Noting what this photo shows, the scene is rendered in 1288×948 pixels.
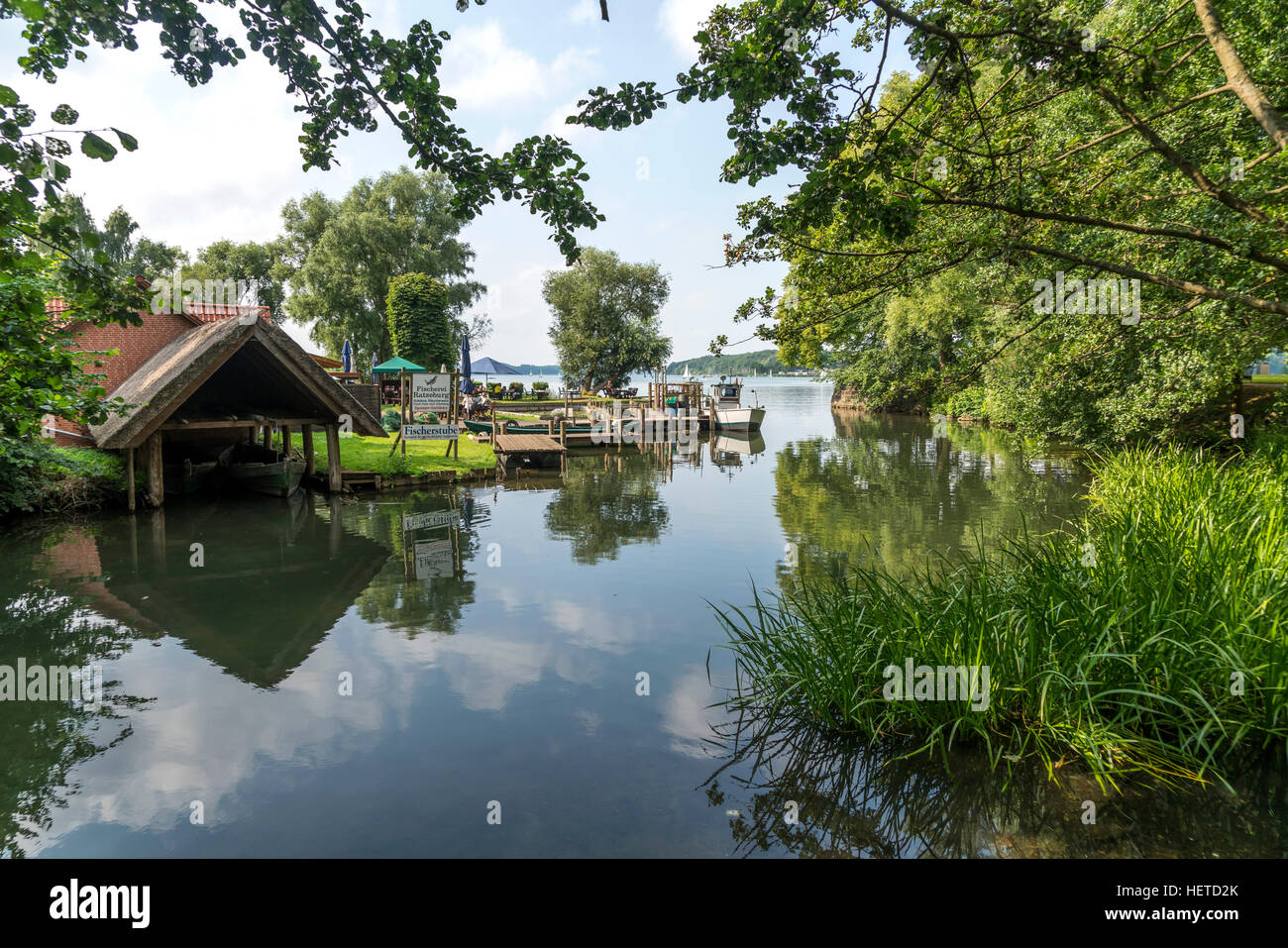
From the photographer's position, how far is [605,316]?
48844 millimetres

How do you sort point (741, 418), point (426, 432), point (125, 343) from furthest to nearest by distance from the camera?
1. point (741, 418)
2. point (426, 432)
3. point (125, 343)

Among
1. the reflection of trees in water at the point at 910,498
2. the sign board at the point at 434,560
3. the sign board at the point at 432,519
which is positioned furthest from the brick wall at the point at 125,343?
the reflection of trees in water at the point at 910,498

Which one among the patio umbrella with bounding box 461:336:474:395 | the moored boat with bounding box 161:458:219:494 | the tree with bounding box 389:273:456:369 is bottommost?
the moored boat with bounding box 161:458:219:494

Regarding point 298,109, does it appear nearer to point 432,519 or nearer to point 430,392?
point 432,519

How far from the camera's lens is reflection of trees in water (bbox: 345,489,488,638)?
8.36 metres

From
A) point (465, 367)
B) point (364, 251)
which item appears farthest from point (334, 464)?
point (364, 251)

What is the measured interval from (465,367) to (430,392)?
14398 millimetres

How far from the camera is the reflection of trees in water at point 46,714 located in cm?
446

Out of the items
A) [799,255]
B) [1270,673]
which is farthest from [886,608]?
[799,255]

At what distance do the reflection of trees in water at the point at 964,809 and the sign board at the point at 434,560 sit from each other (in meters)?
6.56

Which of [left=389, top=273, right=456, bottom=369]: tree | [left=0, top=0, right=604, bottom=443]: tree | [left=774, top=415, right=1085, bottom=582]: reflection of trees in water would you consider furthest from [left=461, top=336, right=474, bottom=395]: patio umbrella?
[left=0, top=0, right=604, bottom=443]: tree

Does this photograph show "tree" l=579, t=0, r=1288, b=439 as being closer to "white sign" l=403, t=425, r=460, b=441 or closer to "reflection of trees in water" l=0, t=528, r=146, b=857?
"reflection of trees in water" l=0, t=528, r=146, b=857

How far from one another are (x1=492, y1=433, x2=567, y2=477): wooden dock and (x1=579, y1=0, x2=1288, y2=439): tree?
14.6 metres
